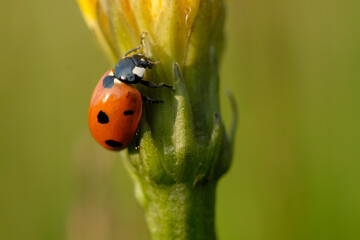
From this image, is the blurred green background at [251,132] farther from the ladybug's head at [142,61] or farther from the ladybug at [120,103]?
the ladybug's head at [142,61]

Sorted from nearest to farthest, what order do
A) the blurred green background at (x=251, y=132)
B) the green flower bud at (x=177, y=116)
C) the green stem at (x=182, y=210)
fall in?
the green flower bud at (x=177, y=116) → the green stem at (x=182, y=210) → the blurred green background at (x=251, y=132)

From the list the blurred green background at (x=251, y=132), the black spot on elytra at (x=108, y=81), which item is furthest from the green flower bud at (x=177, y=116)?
the blurred green background at (x=251, y=132)

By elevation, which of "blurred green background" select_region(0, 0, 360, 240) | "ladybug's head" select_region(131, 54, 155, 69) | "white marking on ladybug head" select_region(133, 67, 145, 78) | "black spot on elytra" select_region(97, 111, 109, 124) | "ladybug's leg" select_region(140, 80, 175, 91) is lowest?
"blurred green background" select_region(0, 0, 360, 240)

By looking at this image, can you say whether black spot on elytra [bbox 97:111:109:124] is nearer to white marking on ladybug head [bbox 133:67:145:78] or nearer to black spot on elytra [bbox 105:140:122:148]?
black spot on elytra [bbox 105:140:122:148]

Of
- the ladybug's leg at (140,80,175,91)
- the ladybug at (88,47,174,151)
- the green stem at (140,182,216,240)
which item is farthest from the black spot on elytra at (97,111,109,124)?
the green stem at (140,182,216,240)

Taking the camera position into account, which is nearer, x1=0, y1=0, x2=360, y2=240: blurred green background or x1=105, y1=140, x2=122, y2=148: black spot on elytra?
x1=105, y1=140, x2=122, y2=148: black spot on elytra

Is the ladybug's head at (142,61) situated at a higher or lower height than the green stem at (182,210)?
higher

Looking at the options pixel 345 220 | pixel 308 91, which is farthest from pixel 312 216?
pixel 308 91

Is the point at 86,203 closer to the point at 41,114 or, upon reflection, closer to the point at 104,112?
the point at 104,112
